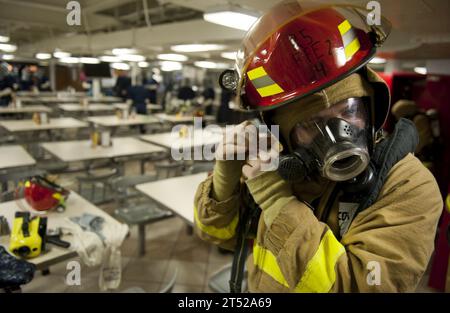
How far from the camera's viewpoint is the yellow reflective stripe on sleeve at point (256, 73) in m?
0.73

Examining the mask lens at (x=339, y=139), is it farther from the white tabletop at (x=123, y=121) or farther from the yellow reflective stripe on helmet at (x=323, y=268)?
the white tabletop at (x=123, y=121)

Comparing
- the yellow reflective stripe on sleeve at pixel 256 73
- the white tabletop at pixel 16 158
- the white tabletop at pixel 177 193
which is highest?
the yellow reflective stripe on sleeve at pixel 256 73

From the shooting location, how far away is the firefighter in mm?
661

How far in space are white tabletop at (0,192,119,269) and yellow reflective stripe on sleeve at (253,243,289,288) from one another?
1103mm

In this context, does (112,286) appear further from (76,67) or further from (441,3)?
(76,67)

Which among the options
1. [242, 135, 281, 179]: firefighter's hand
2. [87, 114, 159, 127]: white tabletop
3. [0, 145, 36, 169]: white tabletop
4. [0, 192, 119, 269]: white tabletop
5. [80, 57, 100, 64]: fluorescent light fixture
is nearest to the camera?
[242, 135, 281, 179]: firefighter's hand

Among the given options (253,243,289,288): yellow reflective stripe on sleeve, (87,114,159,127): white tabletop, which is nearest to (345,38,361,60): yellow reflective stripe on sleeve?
(253,243,289,288): yellow reflective stripe on sleeve

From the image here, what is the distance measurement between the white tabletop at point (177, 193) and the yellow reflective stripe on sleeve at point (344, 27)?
1.55 metres

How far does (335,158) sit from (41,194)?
6.23 ft

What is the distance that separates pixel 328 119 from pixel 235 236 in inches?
21.6

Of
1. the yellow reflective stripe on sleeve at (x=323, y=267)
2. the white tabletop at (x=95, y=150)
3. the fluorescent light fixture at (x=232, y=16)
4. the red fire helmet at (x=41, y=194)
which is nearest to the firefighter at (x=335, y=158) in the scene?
the yellow reflective stripe on sleeve at (x=323, y=267)

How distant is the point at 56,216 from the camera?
1.93 m

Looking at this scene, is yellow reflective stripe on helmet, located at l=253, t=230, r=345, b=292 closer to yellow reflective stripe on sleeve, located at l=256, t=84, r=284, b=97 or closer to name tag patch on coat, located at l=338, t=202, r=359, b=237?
name tag patch on coat, located at l=338, t=202, r=359, b=237

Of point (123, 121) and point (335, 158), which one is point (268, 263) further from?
point (123, 121)
